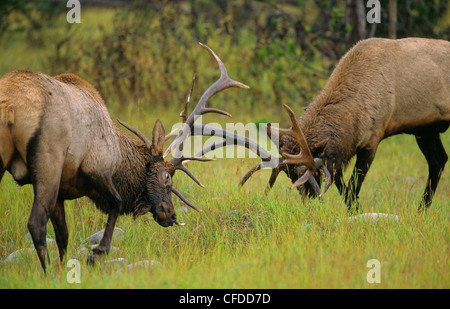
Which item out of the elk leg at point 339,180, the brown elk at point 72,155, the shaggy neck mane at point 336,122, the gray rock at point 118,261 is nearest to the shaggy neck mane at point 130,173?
the brown elk at point 72,155

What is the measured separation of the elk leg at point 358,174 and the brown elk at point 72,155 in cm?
160

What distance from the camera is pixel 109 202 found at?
5.04 m

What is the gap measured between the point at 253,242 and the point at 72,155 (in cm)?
170

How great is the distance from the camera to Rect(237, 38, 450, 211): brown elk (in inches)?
241

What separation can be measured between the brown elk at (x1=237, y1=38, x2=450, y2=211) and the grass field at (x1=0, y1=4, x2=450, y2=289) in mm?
351

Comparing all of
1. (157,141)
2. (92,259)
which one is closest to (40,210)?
(92,259)

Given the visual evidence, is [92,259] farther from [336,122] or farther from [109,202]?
[336,122]

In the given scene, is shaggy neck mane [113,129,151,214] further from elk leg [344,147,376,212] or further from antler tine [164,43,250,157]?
elk leg [344,147,376,212]

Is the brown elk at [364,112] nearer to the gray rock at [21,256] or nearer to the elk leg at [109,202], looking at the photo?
the elk leg at [109,202]

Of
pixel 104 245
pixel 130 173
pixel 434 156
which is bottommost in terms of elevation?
pixel 104 245

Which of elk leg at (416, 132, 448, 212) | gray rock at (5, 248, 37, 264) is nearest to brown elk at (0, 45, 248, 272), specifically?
gray rock at (5, 248, 37, 264)

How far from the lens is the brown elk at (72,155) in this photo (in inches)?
164
